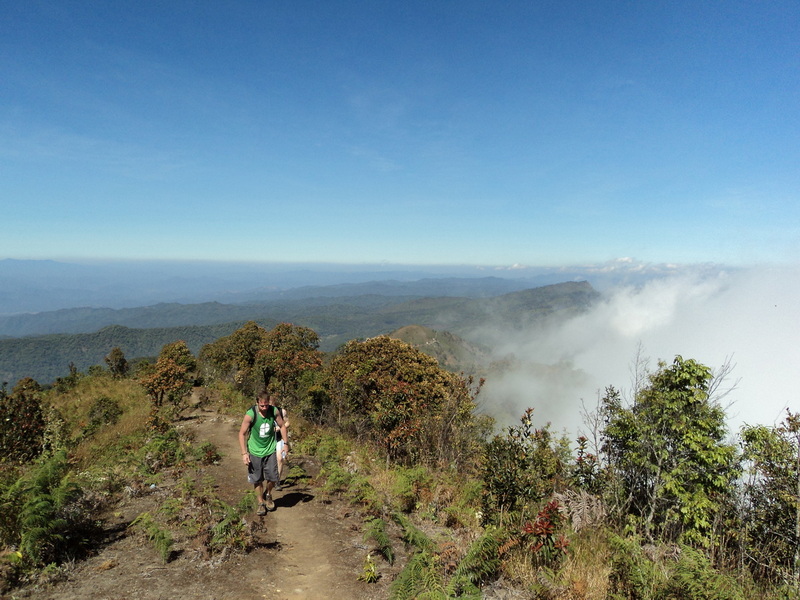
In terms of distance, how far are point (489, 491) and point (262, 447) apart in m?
4.18

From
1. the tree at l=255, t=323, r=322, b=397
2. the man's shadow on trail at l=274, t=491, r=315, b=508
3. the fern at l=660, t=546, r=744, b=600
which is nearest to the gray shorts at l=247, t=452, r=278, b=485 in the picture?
the man's shadow on trail at l=274, t=491, r=315, b=508

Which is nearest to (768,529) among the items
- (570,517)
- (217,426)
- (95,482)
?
(570,517)

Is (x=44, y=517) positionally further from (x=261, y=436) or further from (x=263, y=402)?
(x=263, y=402)

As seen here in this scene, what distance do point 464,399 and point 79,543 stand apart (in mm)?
8156

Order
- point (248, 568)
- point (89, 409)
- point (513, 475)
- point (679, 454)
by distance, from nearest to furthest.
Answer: point (248, 568)
point (513, 475)
point (679, 454)
point (89, 409)

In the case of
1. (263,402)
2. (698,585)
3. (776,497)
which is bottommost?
(776,497)

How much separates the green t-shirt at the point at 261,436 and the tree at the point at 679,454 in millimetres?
8399

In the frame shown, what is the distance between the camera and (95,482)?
684 centimetres

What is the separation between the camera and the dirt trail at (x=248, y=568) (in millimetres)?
4359

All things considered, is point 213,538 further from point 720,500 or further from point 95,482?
point 720,500

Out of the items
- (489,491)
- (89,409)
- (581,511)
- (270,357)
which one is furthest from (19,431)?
(581,511)

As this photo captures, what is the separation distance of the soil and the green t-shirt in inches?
41.3

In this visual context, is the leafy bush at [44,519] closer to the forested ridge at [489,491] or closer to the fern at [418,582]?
the forested ridge at [489,491]

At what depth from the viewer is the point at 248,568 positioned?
495 cm
